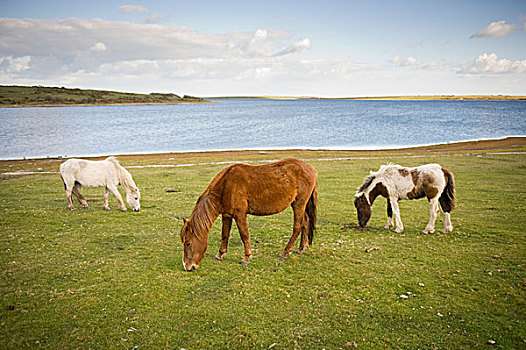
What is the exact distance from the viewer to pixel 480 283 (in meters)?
7.23

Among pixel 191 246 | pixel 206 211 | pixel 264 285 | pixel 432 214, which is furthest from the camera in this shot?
pixel 432 214

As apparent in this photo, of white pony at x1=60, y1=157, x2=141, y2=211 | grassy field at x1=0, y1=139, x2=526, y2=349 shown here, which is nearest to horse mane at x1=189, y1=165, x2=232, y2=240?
grassy field at x1=0, y1=139, x2=526, y2=349

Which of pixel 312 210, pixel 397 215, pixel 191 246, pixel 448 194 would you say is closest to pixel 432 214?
pixel 448 194

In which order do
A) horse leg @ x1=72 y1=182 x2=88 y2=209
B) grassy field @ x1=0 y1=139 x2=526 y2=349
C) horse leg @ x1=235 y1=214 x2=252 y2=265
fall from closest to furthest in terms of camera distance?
grassy field @ x1=0 y1=139 x2=526 y2=349
horse leg @ x1=235 y1=214 x2=252 y2=265
horse leg @ x1=72 y1=182 x2=88 y2=209

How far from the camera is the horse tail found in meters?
10.1

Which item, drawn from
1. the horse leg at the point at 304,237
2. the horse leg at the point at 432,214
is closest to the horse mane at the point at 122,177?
the horse leg at the point at 304,237

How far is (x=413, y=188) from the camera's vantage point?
10.2 m

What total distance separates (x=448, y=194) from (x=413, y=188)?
1112 millimetres

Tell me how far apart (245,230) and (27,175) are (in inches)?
873

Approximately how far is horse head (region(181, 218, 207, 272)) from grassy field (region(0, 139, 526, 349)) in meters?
0.29

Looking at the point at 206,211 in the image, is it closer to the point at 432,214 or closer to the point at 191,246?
the point at 191,246

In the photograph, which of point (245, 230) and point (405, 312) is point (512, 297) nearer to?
point (405, 312)

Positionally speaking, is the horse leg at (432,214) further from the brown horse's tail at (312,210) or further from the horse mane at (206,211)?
the horse mane at (206,211)

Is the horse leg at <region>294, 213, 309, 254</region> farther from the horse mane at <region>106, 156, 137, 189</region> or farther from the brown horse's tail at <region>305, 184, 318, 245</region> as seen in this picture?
the horse mane at <region>106, 156, 137, 189</region>
